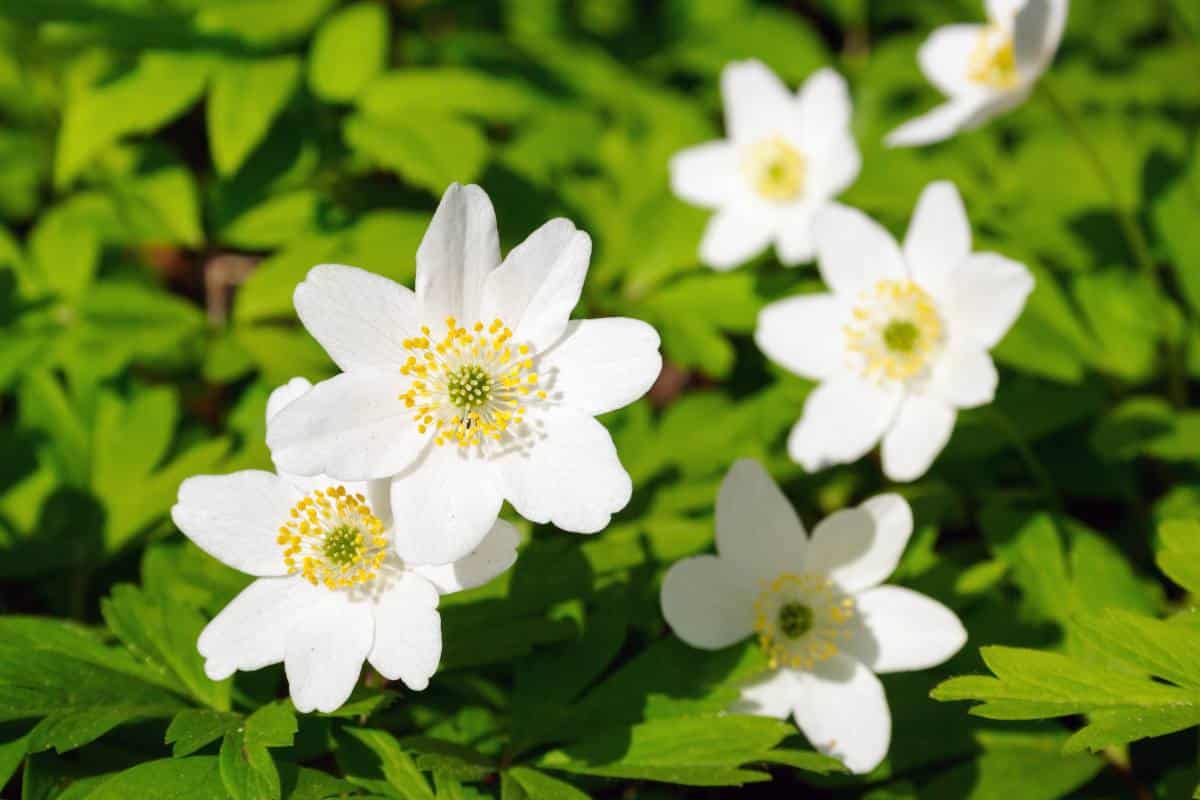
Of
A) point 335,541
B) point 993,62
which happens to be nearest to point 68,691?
point 335,541

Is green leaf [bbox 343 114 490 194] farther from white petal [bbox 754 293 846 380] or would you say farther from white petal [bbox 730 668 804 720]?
white petal [bbox 730 668 804 720]

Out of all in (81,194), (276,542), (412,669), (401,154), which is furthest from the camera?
(81,194)

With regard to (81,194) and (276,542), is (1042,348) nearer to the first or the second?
(276,542)

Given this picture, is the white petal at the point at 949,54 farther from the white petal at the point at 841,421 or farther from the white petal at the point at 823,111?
the white petal at the point at 841,421

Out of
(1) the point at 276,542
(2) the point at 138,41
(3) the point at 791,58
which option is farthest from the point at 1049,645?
(2) the point at 138,41

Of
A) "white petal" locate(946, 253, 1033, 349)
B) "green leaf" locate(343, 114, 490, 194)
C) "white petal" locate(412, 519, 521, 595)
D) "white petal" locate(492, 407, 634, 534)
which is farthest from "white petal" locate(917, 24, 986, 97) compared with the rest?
"white petal" locate(412, 519, 521, 595)

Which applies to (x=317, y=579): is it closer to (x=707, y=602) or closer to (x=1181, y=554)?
(x=707, y=602)
